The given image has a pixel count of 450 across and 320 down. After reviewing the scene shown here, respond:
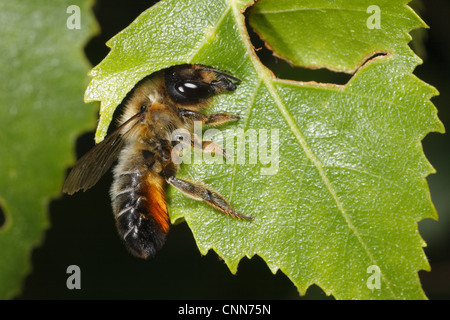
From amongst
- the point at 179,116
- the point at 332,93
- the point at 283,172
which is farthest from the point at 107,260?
the point at 332,93

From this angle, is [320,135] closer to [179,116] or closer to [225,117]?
[225,117]

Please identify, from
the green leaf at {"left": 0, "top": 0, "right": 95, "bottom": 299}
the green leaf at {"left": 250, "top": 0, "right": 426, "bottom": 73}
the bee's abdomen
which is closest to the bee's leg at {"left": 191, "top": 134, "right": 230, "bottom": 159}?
the bee's abdomen

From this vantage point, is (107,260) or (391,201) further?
(107,260)

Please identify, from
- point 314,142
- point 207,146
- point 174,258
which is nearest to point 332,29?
point 314,142

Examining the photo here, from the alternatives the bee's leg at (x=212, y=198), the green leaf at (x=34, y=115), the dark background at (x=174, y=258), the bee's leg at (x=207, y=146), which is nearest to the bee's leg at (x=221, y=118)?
the bee's leg at (x=207, y=146)

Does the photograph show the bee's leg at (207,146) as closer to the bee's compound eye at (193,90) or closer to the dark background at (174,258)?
the bee's compound eye at (193,90)

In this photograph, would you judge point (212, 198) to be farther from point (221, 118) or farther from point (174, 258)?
point (174, 258)

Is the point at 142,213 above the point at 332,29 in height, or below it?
below
